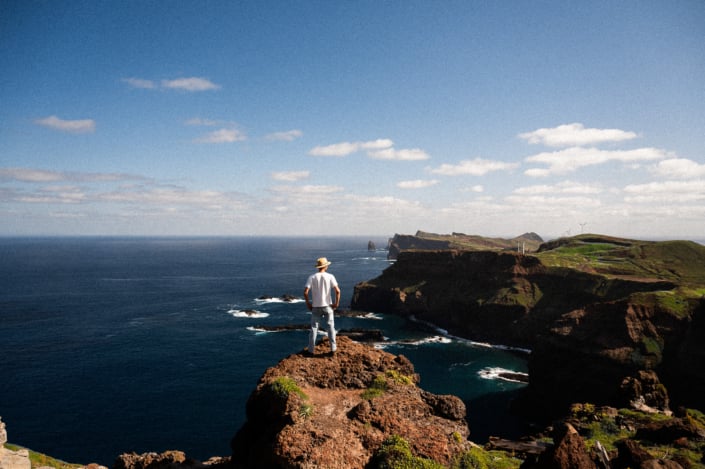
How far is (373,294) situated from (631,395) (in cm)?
8324

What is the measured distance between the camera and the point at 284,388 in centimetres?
1232

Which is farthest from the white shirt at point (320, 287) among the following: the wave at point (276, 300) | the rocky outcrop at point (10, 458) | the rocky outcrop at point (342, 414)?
the wave at point (276, 300)

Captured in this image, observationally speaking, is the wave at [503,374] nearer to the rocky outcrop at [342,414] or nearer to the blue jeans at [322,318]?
the rocky outcrop at [342,414]

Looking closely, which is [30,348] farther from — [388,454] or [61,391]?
[388,454]

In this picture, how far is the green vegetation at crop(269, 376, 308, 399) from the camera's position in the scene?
39.9 feet

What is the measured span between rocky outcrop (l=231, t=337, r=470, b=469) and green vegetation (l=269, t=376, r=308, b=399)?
3cm

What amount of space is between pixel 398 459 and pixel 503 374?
64.5 metres

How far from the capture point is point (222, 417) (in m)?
47.7

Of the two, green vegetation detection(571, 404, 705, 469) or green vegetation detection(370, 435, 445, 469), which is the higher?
green vegetation detection(370, 435, 445, 469)

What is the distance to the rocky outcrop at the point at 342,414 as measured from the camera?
10133mm

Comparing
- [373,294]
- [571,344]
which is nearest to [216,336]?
[373,294]

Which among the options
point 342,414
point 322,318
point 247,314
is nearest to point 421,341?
point 247,314

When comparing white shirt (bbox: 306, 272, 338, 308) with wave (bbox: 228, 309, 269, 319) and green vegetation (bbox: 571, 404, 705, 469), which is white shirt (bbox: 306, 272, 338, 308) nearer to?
green vegetation (bbox: 571, 404, 705, 469)

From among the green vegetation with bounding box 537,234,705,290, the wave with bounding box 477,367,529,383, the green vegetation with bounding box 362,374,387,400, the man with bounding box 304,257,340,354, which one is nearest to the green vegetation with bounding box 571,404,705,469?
the green vegetation with bounding box 362,374,387,400
